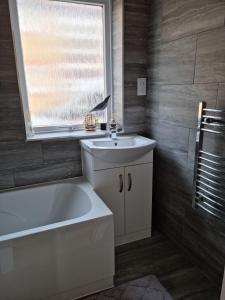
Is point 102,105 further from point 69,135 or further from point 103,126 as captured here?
point 69,135

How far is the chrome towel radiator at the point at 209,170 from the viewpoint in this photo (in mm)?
1515

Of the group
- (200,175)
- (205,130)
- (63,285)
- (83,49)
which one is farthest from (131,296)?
(83,49)

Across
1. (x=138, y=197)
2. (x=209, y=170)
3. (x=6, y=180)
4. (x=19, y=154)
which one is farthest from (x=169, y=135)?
(x=6, y=180)

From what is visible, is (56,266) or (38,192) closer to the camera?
(56,266)

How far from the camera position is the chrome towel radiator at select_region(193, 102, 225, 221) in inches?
59.6

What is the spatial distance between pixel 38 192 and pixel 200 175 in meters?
1.38

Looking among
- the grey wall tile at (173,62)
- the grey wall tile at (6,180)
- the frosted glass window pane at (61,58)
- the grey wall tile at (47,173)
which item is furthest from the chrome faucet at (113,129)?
the grey wall tile at (6,180)

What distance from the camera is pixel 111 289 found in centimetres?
169

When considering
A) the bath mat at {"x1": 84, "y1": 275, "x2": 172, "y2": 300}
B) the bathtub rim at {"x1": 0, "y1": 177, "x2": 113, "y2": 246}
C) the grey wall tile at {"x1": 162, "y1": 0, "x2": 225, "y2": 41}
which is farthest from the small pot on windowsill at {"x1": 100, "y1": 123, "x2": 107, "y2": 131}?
the bath mat at {"x1": 84, "y1": 275, "x2": 172, "y2": 300}

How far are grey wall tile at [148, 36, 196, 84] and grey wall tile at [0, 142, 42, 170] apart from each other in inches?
50.2

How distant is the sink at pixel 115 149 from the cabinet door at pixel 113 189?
0.44ft

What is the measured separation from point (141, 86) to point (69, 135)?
2.86ft

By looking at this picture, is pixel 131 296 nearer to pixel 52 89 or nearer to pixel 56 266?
pixel 56 266

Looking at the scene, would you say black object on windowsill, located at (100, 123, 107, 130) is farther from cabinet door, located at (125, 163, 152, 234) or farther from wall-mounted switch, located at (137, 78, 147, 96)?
cabinet door, located at (125, 163, 152, 234)
